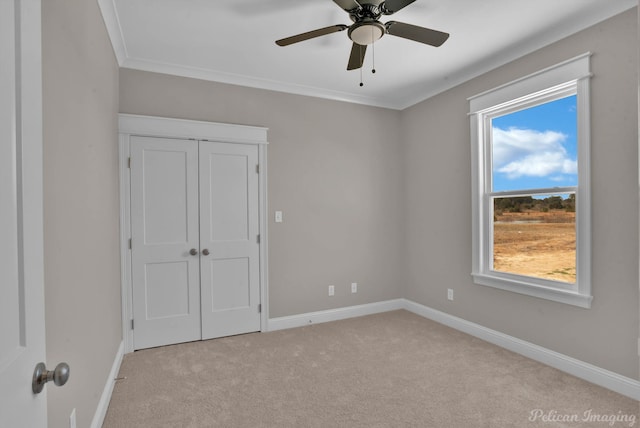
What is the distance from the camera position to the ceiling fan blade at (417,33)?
2139 millimetres

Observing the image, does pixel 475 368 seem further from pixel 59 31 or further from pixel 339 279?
pixel 59 31

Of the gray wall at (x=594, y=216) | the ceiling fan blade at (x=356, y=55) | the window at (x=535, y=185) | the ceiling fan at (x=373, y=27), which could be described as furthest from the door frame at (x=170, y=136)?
the window at (x=535, y=185)

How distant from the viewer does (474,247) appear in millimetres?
3459

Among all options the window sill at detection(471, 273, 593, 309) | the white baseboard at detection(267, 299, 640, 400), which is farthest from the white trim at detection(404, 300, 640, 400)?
the window sill at detection(471, 273, 593, 309)

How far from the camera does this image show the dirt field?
277cm

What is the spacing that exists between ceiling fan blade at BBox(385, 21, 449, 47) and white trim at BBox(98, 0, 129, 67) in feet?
6.07

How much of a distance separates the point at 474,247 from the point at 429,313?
1.04 m

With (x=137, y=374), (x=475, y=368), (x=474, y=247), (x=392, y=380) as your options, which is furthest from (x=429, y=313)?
(x=137, y=374)

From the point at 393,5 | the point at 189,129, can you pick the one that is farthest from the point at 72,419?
the point at 393,5

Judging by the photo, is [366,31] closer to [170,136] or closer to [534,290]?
[170,136]

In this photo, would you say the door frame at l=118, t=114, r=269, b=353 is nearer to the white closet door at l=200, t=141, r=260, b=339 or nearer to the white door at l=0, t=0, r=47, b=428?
the white closet door at l=200, t=141, r=260, b=339

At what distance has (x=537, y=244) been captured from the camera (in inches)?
119

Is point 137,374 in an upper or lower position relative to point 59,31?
lower

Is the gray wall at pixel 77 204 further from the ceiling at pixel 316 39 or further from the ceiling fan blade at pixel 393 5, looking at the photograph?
the ceiling fan blade at pixel 393 5
